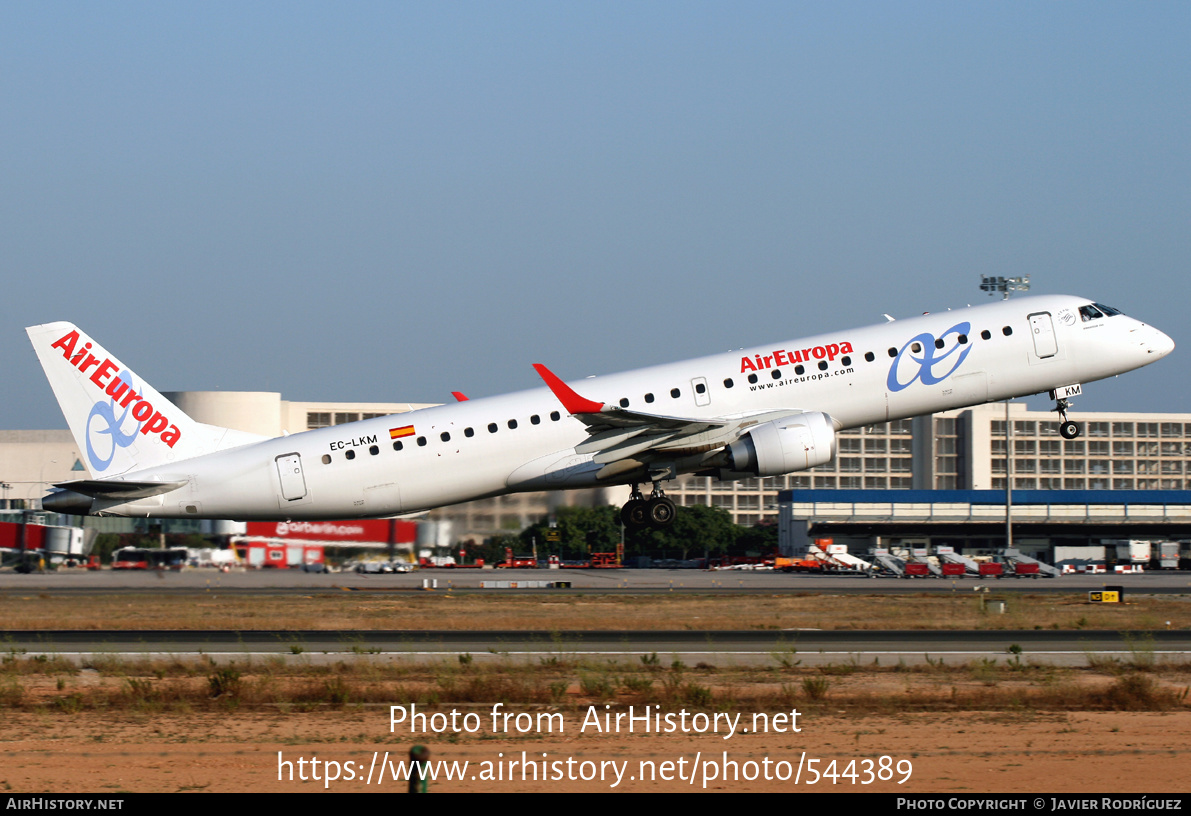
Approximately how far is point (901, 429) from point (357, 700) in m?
157

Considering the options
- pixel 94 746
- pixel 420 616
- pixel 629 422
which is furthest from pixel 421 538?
pixel 94 746

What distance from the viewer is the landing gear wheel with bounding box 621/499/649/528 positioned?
37062mm

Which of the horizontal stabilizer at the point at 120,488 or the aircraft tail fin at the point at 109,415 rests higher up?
the aircraft tail fin at the point at 109,415

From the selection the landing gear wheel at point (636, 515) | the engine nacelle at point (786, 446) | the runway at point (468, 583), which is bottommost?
the runway at point (468, 583)

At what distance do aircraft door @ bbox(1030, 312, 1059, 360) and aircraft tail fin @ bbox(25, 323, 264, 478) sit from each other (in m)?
22.0

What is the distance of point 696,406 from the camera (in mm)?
35812

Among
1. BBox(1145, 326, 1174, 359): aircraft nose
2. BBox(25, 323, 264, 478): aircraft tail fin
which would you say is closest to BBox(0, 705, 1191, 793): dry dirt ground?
BBox(25, 323, 264, 478): aircraft tail fin

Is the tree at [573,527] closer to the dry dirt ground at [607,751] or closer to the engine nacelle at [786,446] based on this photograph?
the engine nacelle at [786,446]

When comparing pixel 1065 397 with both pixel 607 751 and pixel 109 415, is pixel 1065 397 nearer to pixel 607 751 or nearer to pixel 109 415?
pixel 607 751

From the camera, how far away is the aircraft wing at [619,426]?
33594mm

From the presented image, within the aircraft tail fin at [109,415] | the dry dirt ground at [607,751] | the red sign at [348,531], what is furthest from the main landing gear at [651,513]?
the dry dirt ground at [607,751]

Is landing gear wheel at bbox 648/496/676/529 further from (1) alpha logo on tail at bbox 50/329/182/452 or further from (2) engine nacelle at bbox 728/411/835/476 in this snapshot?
(1) alpha logo on tail at bbox 50/329/182/452

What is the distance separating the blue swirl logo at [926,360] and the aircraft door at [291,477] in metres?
16.2

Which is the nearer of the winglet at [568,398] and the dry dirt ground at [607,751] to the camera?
the dry dirt ground at [607,751]
